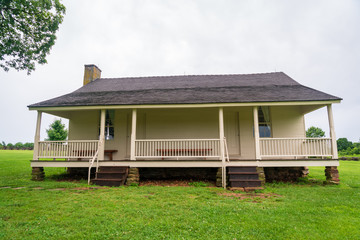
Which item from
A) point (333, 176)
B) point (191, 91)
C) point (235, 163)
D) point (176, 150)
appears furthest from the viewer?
point (191, 91)

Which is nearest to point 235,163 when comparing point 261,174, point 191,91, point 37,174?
point 261,174

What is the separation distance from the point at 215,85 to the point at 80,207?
8.77 metres

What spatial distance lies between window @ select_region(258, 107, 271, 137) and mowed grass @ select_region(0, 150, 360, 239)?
410cm

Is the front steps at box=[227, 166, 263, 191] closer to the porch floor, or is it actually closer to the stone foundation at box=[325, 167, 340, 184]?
the porch floor

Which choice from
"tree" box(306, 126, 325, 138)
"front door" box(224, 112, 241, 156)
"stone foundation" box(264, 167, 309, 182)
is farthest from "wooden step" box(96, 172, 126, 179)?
"tree" box(306, 126, 325, 138)

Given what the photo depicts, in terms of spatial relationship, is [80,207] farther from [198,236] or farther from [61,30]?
[61,30]

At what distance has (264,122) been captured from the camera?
10453 millimetres

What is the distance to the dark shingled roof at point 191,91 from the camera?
884cm

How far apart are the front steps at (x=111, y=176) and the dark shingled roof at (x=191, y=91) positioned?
8.69 feet

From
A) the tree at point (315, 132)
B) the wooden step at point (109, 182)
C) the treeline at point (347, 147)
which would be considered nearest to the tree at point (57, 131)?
the wooden step at point (109, 182)

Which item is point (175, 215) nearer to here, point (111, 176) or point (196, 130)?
point (111, 176)

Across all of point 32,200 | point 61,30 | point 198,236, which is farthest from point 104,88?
point 198,236

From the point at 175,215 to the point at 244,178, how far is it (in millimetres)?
3839

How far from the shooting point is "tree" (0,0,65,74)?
9.14 metres
